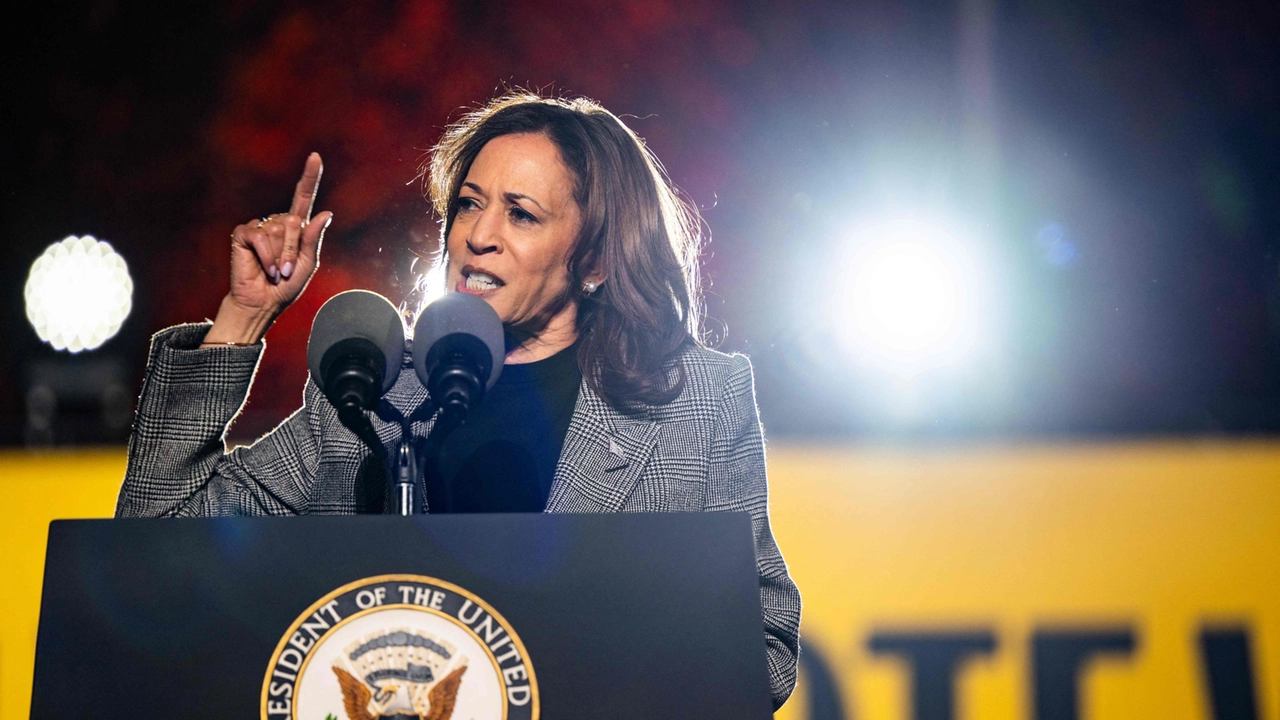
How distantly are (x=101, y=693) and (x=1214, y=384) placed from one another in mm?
2352

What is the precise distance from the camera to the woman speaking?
1.29 metres

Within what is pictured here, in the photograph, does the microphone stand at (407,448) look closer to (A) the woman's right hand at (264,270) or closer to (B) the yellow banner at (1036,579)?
(A) the woman's right hand at (264,270)

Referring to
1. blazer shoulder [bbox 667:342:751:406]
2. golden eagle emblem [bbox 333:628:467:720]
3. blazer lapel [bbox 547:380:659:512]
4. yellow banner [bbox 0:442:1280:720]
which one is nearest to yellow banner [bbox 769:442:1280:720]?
yellow banner [bbox 0:442:1280:720]

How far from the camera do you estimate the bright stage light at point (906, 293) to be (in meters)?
2.38

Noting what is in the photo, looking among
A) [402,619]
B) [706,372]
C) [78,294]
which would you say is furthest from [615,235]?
[78,294]

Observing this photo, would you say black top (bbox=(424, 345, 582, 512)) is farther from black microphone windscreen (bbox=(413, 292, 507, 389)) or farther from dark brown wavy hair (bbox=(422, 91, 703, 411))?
black microphone windscreen (bbox=(413, 292, 507, 389))

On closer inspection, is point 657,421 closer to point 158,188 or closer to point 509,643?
point 509,643

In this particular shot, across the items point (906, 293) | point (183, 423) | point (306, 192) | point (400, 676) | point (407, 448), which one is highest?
point (906, 293)

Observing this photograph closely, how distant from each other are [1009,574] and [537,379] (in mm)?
1171

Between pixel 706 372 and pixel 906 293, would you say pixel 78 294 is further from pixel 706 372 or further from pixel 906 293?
pixel 906 293

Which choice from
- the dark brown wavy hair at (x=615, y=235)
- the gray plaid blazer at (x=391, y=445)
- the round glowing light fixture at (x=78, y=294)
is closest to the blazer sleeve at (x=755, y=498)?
the gray plaid blazer at (x=391, y=445)

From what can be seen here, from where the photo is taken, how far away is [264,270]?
4.22 feet

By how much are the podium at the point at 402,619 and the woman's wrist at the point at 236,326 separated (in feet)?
1.56

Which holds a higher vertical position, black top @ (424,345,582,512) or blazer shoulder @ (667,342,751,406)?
blazer shoulder @ (667,342,751,406)
